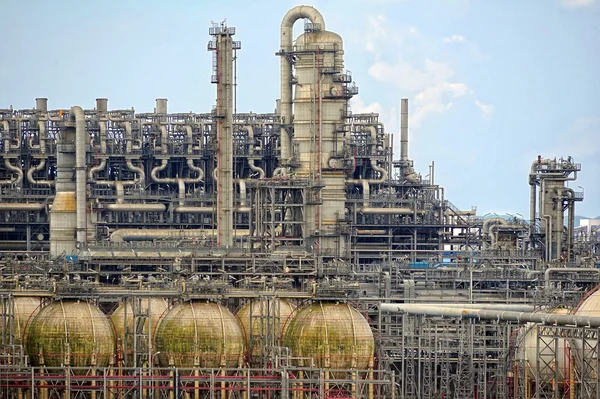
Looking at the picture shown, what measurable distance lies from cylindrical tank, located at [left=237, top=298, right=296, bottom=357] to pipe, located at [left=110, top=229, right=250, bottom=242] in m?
29.4

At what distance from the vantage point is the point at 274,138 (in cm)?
9781

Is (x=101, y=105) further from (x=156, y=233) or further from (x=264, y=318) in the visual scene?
(x=264, y=318)

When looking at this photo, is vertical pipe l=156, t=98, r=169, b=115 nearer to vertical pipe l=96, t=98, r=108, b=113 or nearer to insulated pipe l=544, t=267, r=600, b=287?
vertical pipe l=96, t=98, r=108, b=113

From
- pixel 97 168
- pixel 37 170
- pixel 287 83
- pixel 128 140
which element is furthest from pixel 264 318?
pixel 37 170

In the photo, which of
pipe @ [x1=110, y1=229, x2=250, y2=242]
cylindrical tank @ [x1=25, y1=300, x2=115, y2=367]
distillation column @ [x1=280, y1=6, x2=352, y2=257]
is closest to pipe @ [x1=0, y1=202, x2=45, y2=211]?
pipe @ [x1=110, y1=229, x2=250, y2=242]

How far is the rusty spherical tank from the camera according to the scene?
51.8 meters

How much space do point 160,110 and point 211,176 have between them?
20.1 ft

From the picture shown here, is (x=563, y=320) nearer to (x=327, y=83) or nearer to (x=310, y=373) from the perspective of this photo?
(x=310, y=373)

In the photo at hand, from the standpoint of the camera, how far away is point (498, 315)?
55750 mm

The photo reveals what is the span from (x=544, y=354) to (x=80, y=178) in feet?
107

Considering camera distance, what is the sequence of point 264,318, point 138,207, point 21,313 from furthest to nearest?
point 138,207 → point 21,313 → point 264,318

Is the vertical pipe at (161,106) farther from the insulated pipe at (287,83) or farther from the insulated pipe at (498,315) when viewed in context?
the insulated pipe at (498,315)

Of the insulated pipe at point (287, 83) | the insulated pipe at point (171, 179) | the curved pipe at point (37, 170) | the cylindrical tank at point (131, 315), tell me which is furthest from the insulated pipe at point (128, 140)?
the cylindrical tank at point (131, 315)

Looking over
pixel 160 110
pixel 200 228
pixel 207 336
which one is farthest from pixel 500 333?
pixel 160 110
